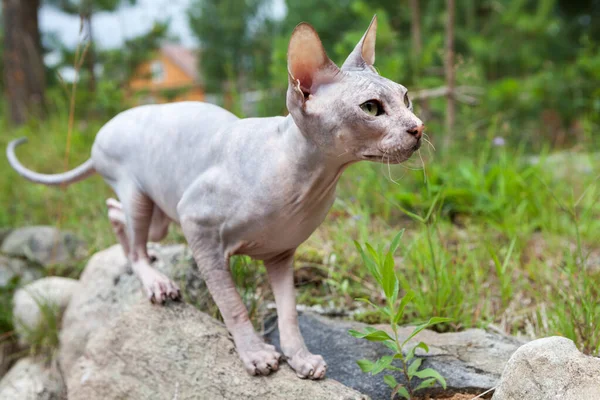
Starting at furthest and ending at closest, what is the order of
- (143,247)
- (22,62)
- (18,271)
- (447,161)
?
(22,62), (447,161), (18,271), (143,247)

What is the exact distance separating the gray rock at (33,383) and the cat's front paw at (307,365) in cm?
151

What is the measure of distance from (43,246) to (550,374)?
3.45 m

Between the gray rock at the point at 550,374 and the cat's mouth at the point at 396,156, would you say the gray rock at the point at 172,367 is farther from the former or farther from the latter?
the cat's mouth at the point at 396,156

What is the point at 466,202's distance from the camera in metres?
3.49

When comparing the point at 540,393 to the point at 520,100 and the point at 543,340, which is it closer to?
the point at 543,340

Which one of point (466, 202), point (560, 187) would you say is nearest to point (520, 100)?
point (560, 187)

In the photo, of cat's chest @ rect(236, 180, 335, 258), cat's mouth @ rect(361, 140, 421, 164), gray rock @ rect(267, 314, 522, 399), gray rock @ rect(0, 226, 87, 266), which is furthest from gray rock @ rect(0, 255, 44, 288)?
cat's mouth @ rect(361, 140, 421, 164)

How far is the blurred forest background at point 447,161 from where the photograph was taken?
7.91 ft

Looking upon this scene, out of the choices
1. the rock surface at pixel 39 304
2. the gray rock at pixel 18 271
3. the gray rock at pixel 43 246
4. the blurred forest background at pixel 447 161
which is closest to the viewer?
the blurred forest background at pixel 447 161

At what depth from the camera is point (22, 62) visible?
7.46m

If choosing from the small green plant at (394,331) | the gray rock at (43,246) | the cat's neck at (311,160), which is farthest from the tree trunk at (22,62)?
the small green plant at (394,331)

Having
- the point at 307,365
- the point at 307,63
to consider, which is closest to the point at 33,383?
the point at 307,365

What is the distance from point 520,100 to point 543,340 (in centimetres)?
510

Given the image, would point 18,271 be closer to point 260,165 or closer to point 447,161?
point 260,165
